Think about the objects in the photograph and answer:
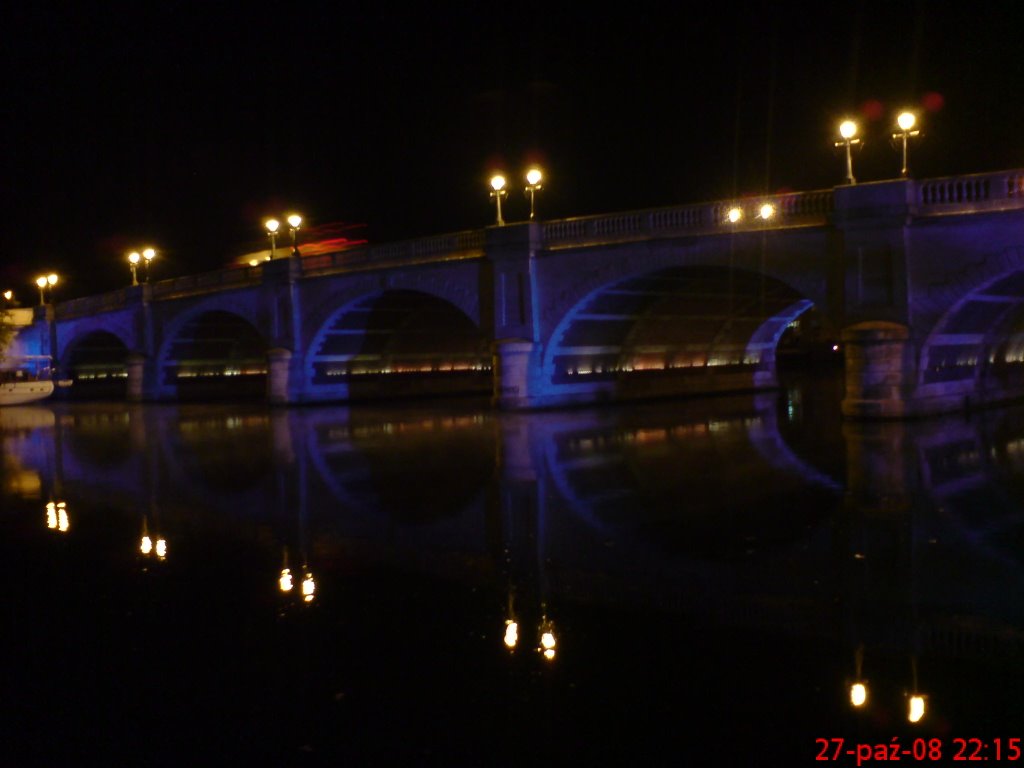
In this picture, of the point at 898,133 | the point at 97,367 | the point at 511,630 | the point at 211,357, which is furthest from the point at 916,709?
the point at 97,367

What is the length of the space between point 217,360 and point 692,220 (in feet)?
108

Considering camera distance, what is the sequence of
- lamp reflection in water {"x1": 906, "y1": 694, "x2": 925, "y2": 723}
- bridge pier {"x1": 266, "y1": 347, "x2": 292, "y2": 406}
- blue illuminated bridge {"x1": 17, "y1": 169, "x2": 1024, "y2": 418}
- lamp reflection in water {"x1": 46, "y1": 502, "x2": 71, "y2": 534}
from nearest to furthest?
lamp reflection in water {"x1": 906, "y1": 694, "x2": 925, "y2": 723} → lamp reflection in water {"x1": 46, "y1": 502, "x2": 71, "y2": 534} → blue illuminated bridge {"x1": 17, "y1": 169, "x2": 1024, "y2": 418} → bridge pier {"x1": 266, "y1": 347, "x2": 292, "y2": 406}

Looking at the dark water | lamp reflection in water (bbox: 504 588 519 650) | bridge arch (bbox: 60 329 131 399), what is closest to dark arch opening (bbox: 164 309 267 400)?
bridge arch (bbox: 60 329 131 399)

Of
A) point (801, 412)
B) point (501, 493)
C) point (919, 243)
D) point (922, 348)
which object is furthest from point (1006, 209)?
point (501, 493)

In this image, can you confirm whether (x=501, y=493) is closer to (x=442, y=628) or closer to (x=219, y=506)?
(x=219, y=506)

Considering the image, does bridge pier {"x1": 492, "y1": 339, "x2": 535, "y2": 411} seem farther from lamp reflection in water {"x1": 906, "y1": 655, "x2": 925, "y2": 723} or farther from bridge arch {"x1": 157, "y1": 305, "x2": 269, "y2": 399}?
lamp reflection in water {"x1": 906, "y1": 655, "x2": 925, "y2": 723}

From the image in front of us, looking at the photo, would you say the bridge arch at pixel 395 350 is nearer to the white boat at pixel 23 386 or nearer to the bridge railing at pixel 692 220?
the bridge railing at pixel 692 220

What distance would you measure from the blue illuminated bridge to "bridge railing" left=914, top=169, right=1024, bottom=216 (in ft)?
0.13

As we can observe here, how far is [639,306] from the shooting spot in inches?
1185

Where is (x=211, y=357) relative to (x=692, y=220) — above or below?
below

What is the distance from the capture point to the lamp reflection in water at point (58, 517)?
37.6ft

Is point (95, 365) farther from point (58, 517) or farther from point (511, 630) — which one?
point (511, 630)

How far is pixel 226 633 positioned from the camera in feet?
22.4

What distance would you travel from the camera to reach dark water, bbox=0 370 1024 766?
195 inches
